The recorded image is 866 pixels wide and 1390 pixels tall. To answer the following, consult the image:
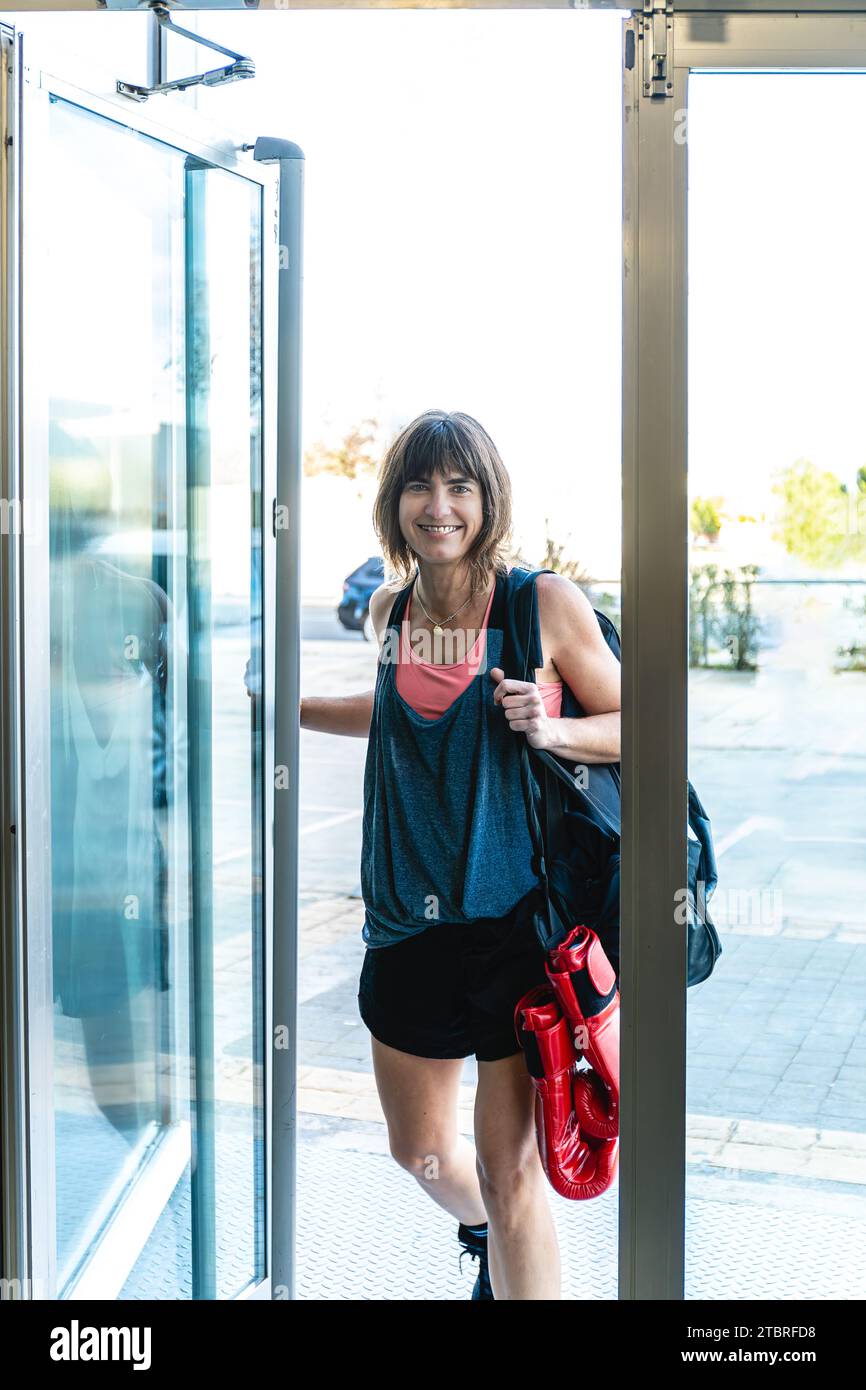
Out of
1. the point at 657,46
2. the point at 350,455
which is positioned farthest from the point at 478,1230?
the point at 657,46

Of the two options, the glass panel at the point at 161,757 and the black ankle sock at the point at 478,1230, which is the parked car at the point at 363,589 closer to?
A: the glass panel at the point at 161,757

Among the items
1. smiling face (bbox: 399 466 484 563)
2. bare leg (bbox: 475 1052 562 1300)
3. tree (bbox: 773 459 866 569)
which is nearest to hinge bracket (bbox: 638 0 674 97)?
tree (bbox: 773 459 866 569)

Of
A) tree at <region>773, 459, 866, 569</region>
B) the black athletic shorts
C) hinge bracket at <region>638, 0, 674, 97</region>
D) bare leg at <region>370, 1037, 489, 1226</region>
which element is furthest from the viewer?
bare leg at <region>370, 1037, 489, 1226</region>

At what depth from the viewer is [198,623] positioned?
2.24 metres

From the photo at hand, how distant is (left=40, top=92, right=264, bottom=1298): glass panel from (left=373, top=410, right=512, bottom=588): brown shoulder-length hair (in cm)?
25

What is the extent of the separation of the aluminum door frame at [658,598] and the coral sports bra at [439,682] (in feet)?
1.00

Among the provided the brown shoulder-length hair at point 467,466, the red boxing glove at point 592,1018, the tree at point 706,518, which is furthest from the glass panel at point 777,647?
the brown shoulder-length hair at point 467,466

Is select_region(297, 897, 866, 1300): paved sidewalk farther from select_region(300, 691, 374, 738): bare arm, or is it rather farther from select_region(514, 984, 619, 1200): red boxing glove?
select_region(300, 691, 374, 738): bare arm

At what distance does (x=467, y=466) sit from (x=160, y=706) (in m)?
0.66

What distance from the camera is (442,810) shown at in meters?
2.08

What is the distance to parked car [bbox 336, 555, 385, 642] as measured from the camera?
2.23 meters

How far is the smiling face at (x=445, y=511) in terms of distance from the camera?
6.85 feet

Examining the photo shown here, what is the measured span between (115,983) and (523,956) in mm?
712

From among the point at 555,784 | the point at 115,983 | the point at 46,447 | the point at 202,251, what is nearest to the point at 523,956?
the point at 555,784
